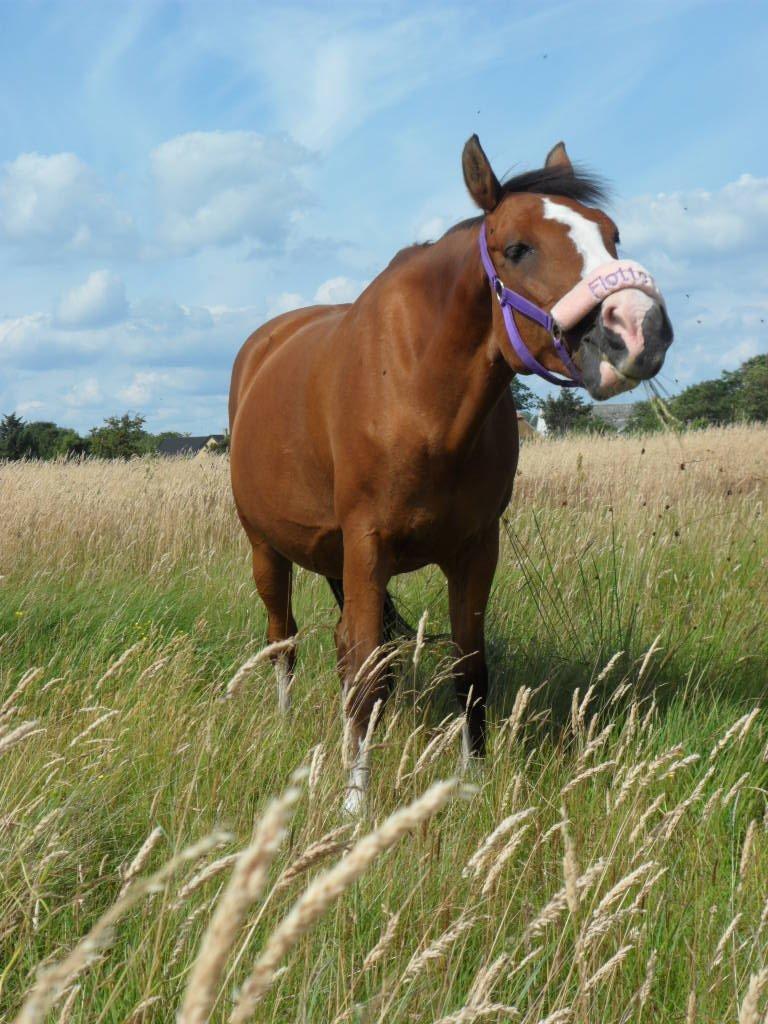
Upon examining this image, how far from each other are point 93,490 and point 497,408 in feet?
22.8

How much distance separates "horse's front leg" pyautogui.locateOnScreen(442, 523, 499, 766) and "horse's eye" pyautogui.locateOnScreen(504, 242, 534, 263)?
46.3 inches

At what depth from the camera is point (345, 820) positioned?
2.79 m

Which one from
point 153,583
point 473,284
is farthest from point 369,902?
point 153,583

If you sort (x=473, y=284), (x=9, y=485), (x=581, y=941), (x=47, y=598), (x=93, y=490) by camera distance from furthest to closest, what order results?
(x=9, y=485)
(x=93, y=490)
(x=47, y=598)
(x=473, y=284)
(x=581, y=941)

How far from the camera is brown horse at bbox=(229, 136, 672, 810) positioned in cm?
296

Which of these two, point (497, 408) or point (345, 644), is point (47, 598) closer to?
point (345, 644)

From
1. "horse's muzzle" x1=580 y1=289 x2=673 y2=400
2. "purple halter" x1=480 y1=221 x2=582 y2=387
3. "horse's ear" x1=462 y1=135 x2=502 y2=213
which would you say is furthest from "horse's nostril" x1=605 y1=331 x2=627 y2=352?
"horse's ear" x1=462 y1=135 x2=502 y2=213

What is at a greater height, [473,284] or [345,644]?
[473,284]

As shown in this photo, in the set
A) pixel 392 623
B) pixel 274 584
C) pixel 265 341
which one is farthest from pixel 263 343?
pixel 392 623

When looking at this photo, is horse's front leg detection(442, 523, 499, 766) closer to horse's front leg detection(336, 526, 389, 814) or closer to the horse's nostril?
horse's front leg detection(336, 526, 389, 814)

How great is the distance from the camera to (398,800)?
2820 millimetres

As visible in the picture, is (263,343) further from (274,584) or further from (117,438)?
(117,438)

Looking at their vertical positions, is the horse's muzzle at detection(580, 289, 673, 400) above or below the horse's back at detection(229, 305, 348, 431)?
below

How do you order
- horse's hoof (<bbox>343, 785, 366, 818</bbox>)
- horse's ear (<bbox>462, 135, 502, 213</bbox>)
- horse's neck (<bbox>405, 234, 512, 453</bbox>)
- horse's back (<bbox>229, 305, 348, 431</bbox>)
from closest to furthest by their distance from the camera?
horse's hoof (<bbox>343, 785, 366, 818</bbox>), horse's ear (<bbox>462, 135, 502, 213</bbox>), horse's neck (<bbox>405, 234, 512, 453</bbox>), horse's back (<bbox>229, 305, 348, 431</bbox>)
